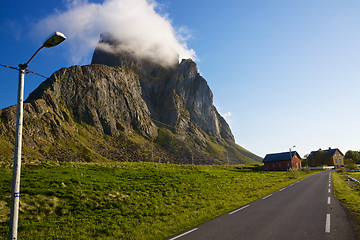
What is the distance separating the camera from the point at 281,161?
89500mm

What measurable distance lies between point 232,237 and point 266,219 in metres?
3.91

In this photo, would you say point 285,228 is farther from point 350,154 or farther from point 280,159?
point 350,154

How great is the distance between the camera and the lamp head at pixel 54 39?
25.5 feet

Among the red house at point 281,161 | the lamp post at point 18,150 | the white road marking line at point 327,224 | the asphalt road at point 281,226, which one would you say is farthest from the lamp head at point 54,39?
the red house at point 281,161

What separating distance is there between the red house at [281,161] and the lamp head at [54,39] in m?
92.8

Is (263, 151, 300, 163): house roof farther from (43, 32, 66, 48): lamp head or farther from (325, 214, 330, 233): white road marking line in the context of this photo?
(43, 32, 66, 48): lamp head

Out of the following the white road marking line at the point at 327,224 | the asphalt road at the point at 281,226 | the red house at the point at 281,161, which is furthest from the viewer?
the red house at the point at 281,161

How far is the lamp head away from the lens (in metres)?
7.78

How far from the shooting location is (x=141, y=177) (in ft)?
102

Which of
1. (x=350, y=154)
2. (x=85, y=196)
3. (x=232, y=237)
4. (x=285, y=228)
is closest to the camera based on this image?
(x=232, y=237)

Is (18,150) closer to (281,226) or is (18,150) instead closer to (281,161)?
(281,226)

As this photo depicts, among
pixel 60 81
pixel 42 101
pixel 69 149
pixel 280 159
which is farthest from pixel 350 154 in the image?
pixel 60 81

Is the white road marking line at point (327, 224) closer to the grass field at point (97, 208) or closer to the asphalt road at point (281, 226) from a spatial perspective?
the asphalt road at point (281, 226)

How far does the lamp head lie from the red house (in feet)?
305
